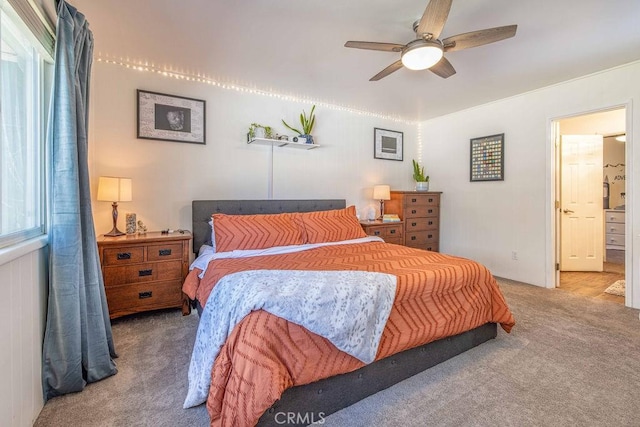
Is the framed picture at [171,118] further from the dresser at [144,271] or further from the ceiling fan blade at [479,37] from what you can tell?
the ceiling fan blade at [479,37]

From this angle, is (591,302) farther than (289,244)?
Yes

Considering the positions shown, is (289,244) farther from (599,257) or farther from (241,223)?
(599,257)

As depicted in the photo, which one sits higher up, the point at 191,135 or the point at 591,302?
the point at 191,135

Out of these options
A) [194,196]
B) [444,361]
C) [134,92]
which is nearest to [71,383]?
[194,196]

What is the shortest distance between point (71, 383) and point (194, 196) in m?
2.01

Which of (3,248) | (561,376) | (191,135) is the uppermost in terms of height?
(191,135)

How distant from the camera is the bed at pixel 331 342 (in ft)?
4.34

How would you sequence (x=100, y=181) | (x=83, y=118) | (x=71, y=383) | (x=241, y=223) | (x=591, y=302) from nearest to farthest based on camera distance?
(x=71, y=383)
(x=83, y=118)
(x=100, y=181)
(x=241, y=223)
(x=591, y=302)

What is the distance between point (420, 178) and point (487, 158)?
3.36 ft

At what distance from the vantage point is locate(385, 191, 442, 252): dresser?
4.54m

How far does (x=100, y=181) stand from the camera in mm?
2643

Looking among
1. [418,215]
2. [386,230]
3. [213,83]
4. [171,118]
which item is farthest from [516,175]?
[171,118]

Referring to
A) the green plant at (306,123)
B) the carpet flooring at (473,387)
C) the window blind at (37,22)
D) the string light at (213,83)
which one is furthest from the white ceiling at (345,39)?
the carpet flooring at (473,387)

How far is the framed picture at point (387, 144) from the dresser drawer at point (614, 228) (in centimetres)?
480
